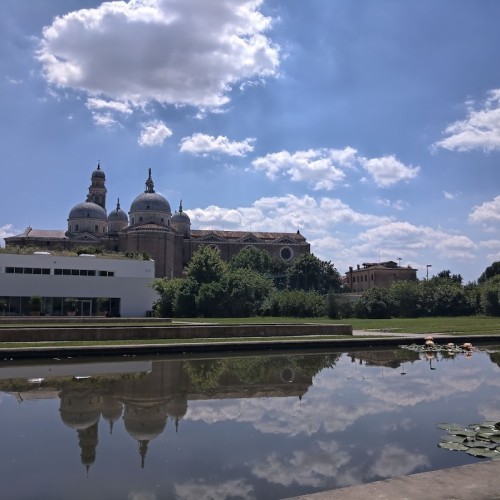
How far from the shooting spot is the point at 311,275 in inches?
3994

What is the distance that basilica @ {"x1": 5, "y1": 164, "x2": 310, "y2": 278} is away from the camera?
98.8 meters

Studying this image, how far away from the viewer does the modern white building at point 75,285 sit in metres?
42.0

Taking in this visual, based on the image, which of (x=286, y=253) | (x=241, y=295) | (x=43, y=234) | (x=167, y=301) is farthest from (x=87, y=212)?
(x=241, y=295)

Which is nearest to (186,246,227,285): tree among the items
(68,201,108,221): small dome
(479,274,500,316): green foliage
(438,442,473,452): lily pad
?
(479,274,500,316): green foliage

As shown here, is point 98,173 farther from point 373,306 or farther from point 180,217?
point 373,306

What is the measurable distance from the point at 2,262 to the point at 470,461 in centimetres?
4069

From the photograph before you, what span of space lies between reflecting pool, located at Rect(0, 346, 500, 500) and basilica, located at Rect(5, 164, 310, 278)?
255 ft

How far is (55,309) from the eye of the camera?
43.2m

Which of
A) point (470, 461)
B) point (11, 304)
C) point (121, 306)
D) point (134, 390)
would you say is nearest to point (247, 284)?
point (121, 306)

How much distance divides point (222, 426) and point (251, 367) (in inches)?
269

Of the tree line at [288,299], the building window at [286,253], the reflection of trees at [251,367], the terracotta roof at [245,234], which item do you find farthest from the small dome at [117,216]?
the reflection of trees at [251,367]

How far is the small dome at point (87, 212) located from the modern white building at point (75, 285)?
5993cm

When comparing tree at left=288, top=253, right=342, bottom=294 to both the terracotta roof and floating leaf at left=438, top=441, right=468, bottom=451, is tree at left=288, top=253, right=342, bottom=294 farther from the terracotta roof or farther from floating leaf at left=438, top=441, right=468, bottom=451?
floating leaf at left=438, top=441, right=468, bottom=451

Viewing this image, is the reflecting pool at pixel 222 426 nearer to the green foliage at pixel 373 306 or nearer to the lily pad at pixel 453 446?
the lily pad at pixel 453 446
